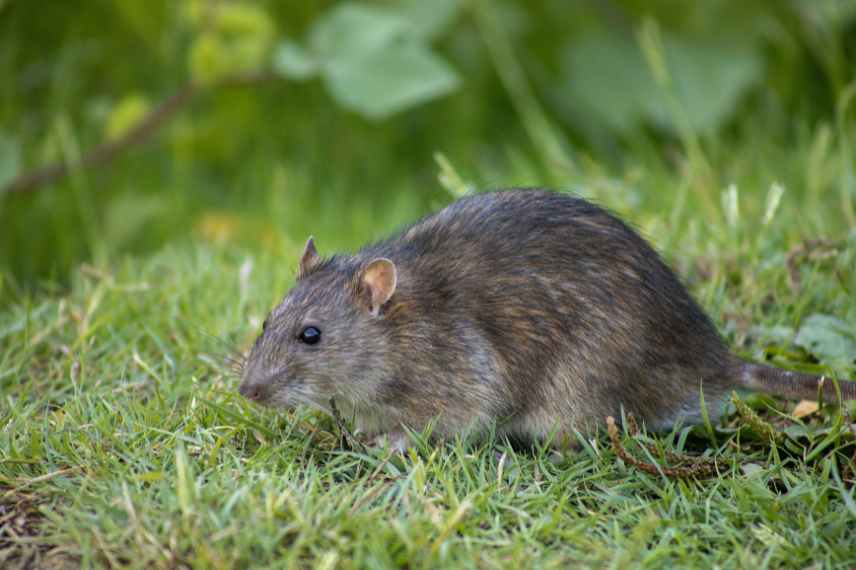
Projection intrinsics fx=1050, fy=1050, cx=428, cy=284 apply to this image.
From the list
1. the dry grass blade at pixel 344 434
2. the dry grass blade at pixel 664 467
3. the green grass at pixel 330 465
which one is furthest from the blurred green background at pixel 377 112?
the dry grass blade at pixel 664 467

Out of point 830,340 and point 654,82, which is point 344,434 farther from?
point 654,82

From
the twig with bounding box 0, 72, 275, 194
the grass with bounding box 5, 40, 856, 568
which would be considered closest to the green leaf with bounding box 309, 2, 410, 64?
the twig with bounding box 0, 72, 275, 194

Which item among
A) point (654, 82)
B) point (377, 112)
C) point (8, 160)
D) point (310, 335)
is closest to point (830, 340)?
point (310, 335)

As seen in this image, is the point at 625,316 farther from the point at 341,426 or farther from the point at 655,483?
the point at 341,426

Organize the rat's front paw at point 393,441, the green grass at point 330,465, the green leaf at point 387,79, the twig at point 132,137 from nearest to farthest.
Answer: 1. the green grass at point 330,465
2. the rat's front paw at point 393,441
3. the green leaf at point 387,79
4. the twig at point 132,137

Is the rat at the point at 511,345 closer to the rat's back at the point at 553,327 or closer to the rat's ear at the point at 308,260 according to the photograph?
the rat's back at the point at 553,327

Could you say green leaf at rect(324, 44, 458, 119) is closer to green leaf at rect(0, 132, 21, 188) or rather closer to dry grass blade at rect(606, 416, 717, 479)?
green leaf at rect(0, 132, 21, 188)
